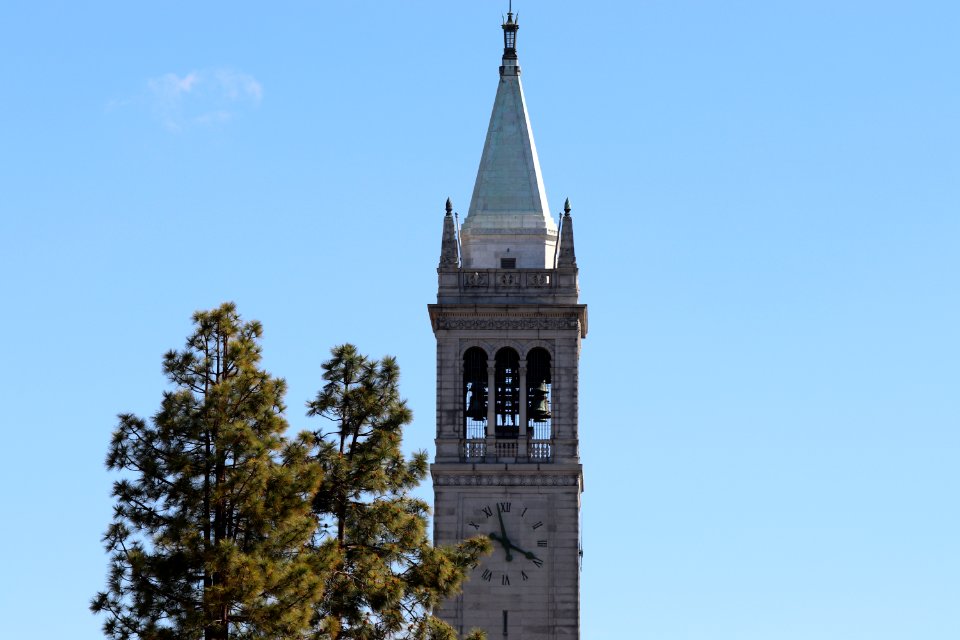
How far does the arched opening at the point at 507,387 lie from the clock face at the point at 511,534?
3002 mm

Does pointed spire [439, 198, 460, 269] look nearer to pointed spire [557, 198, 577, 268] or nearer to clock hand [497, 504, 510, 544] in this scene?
pointed spire [557, 198, 577, 268]

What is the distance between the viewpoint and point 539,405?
81.6 metres

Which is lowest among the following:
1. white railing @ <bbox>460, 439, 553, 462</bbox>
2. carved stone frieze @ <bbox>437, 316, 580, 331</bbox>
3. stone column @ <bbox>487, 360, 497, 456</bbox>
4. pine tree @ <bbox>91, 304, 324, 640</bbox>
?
pine tree @ <bbox>91, 304, 324, 640</bbox>

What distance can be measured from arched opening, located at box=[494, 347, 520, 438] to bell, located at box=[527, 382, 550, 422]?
1.47 feet

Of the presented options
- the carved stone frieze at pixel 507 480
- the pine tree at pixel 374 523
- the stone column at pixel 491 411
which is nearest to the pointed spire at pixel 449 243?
the stone column at pixel 491 411

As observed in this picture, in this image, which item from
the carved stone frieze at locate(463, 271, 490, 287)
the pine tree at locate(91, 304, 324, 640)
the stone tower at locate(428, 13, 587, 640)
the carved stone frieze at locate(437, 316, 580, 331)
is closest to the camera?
the pine tree at locate(91, 304, 324, 640)

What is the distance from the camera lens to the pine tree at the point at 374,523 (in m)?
51.6

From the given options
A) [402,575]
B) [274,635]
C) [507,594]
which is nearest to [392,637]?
[402,575]

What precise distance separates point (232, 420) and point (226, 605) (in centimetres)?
342

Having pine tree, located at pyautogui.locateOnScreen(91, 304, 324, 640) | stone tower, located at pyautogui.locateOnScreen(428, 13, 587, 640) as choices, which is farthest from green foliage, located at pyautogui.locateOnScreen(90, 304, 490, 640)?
stone tower, located at pyautogui.locateOnScreen(428, 13, 587, 640)

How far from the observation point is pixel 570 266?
82312 mm

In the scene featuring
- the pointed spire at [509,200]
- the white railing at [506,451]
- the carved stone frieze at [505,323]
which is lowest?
the white railing at [506,451]

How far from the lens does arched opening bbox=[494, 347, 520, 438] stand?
81.9 m

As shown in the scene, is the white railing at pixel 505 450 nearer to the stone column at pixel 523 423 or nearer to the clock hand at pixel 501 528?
the stone column at pixel 523 423
